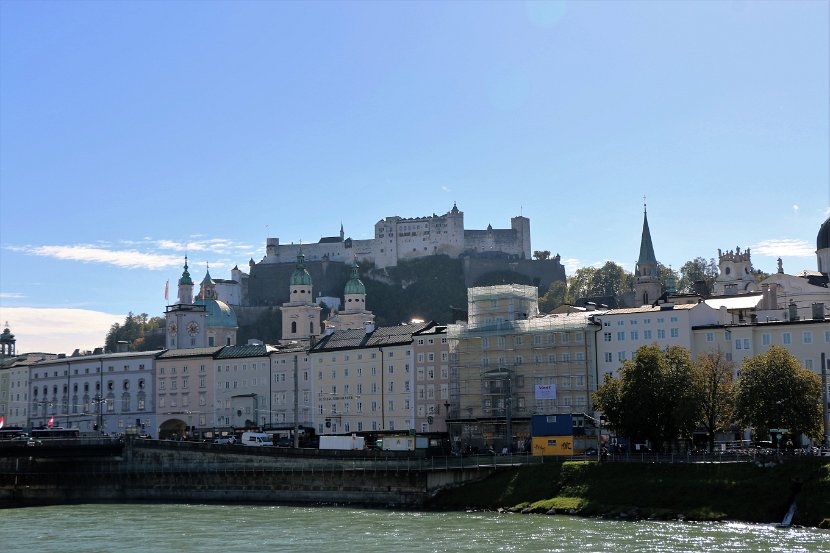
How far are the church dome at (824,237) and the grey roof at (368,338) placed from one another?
5044 centimetres

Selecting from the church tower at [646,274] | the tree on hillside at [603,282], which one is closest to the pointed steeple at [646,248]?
the church tower at [646,274]

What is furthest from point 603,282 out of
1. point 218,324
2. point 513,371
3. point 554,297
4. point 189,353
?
point 513,371

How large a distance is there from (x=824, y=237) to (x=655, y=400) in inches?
2808

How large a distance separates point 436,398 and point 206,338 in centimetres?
6121

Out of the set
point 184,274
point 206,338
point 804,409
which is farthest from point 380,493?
point 184,274

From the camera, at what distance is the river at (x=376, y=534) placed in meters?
51.8

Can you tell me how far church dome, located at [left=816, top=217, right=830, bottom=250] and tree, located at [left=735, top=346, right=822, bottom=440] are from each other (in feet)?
229

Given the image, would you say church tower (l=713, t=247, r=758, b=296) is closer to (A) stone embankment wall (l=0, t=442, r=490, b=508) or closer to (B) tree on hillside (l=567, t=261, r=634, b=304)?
(B) tree on hillside (l=567, t=261, r=634, b=304)

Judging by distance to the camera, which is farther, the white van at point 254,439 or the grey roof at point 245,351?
the grey roof at point 245,351

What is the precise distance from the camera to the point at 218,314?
6348 inches

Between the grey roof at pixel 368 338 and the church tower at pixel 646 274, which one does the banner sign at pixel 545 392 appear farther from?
the church tower at pixel 646 274

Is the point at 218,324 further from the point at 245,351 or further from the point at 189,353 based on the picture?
the point at 245,351

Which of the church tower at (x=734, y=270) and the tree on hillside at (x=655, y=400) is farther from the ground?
the church tower at (x=734, y=270)

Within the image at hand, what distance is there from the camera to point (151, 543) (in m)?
57.9
